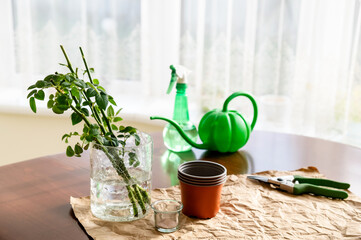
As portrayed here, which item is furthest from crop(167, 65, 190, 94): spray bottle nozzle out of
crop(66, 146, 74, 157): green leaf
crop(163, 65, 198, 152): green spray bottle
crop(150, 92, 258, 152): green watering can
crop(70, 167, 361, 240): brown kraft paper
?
crop(66, 146, 74, 157): green leaf

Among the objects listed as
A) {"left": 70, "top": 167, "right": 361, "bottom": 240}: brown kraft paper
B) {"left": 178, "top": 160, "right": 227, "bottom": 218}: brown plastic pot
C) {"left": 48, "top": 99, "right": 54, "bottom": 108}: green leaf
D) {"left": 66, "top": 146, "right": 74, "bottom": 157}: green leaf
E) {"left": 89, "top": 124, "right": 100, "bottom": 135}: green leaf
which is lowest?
{"left": 70, "top": 167, "right": 361, "bottom": 240}: brown kraft paper

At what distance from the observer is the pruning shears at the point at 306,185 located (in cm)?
101

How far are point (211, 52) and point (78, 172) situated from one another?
124 centimetres

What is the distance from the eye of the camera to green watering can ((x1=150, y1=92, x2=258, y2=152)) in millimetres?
1277

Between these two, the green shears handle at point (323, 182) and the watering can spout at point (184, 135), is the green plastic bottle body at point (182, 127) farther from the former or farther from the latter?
the green shears handle at point (323, 182)

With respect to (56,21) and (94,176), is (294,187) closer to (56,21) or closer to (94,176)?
(94,176)

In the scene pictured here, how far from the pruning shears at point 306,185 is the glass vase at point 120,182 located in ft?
1.08

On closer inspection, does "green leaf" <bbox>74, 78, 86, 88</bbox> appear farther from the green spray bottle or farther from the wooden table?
the green spray bottle

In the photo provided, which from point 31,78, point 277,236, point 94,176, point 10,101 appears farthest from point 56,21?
point 277,236

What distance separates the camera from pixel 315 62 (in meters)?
2.03

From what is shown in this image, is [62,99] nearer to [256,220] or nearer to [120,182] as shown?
[120,182]

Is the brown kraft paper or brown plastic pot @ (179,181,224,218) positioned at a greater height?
brown plastic pot @ (179,181,224,218)

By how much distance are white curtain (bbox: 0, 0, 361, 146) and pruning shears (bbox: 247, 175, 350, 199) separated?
104 centimetres

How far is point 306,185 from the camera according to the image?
104 cm
